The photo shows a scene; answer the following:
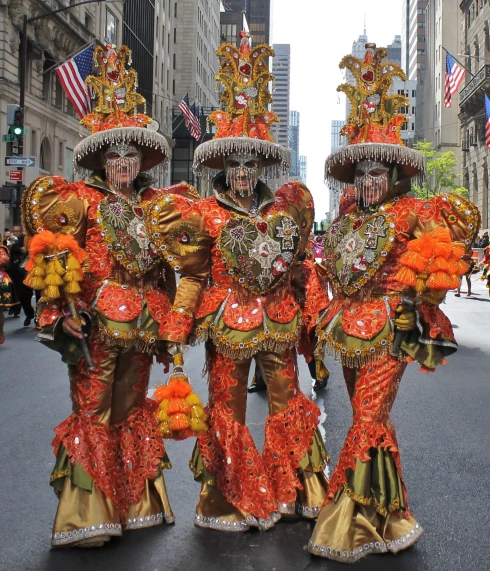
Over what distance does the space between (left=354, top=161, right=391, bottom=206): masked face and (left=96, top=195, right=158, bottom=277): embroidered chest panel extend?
4.24ft

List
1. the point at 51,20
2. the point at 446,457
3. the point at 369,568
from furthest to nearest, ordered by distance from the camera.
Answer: the point at 51,20 < the point at 446,457 < the point at 369,568

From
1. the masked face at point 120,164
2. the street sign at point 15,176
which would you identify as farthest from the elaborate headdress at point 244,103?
the street sign at point 15,176

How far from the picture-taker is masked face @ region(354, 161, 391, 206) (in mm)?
4398

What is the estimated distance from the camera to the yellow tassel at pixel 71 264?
4195mm

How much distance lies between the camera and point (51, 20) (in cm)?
3675

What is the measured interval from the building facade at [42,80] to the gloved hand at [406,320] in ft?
82.4

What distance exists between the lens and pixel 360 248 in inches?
170

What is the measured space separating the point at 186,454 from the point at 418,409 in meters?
2.95

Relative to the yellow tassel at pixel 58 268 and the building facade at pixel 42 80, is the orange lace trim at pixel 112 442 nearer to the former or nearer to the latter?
the yellow tassel at pixel 58 268

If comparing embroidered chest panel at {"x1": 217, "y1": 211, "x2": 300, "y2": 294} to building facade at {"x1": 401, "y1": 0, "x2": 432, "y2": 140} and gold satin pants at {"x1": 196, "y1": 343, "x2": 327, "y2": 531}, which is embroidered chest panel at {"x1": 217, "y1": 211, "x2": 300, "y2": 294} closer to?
gold satin pants at {"x1": 196, "y1": 343, "x2": 327, "y2": 531}

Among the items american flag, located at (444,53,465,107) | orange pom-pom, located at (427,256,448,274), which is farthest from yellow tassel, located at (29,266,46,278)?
american flag, located at (444,53,465,107)

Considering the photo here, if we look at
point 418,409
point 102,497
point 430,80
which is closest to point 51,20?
point 418,409

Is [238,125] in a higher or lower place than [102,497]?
higher

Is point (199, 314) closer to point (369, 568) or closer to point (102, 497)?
point (102, 497)
